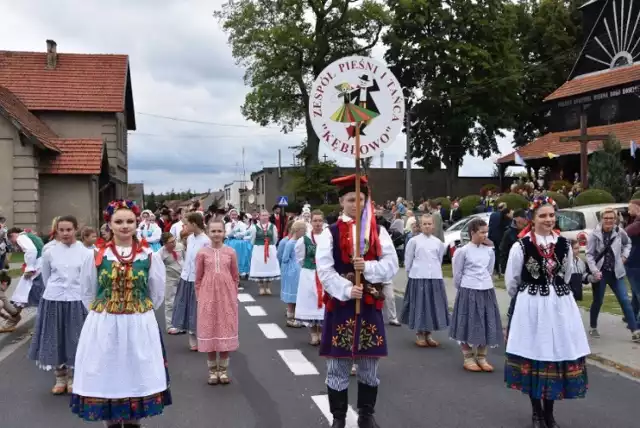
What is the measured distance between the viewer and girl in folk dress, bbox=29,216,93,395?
6.96 metres

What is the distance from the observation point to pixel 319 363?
8.15 meters

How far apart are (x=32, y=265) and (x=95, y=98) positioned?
2588 centimetres

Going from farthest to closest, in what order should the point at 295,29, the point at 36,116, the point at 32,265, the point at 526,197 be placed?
the point at 295,29 < the point at 36,116 < the point at 526,197 < the point at 32,265

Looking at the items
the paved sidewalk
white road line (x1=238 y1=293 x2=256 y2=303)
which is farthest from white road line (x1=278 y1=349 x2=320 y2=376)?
white road line (x1=238 y1=293 x2=256 y2=303)

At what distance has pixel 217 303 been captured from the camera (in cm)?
741

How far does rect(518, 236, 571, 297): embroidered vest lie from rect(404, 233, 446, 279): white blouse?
11.9 ft

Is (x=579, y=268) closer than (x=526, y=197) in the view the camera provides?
Yes

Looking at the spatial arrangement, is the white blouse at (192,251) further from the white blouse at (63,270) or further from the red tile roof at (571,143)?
the red tile roof at (571,143)

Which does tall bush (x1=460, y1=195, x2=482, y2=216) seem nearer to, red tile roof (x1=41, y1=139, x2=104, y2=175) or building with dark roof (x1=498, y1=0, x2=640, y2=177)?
building with dark roof (x1=498, y1=0, x2=640, y2=177)

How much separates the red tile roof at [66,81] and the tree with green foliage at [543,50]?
2635cm

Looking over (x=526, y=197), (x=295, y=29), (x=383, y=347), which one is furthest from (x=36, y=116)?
(x=383, y=347)

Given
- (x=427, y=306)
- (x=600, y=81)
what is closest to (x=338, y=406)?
(x=427, y=306)

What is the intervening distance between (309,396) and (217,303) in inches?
59.4

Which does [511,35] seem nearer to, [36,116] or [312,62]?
[312,62]
